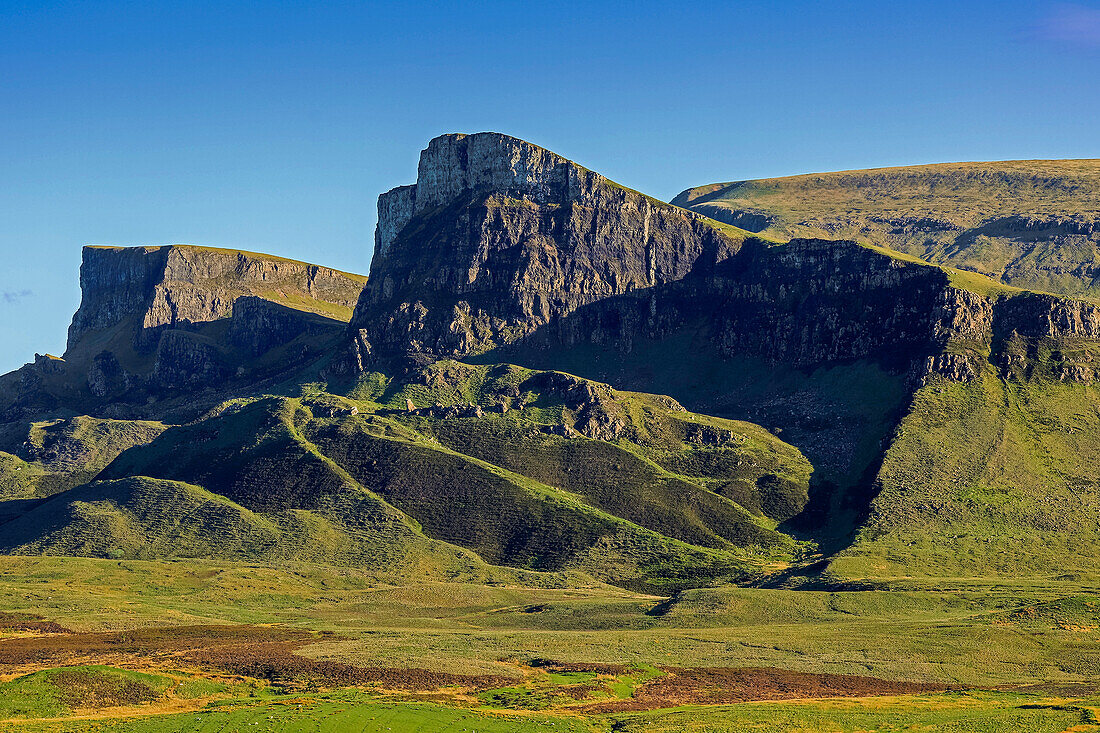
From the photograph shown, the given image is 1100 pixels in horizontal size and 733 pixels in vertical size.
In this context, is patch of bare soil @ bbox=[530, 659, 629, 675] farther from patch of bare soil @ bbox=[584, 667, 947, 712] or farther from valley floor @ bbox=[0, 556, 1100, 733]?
patch of bare soil @ bbox=[584, 667, 947, 712]

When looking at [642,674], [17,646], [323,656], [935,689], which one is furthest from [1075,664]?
[17,646]

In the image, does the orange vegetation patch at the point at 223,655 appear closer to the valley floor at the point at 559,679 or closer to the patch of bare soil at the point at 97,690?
the valley floor at the point at 559,679

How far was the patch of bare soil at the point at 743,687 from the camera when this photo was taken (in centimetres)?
14275

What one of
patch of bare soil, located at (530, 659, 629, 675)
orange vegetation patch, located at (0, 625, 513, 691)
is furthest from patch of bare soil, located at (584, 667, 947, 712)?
orange vegetation patch, located at (0, 625, 513, 691)

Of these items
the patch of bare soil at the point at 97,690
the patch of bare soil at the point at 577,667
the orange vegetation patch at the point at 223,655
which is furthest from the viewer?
the patch of bare soil at the point at 577,667

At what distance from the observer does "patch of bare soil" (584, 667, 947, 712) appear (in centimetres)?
14275

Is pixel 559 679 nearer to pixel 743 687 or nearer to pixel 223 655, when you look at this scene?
pixel 743 687

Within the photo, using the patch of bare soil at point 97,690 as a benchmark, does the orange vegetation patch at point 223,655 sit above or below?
below

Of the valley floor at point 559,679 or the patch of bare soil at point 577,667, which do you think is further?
the patch of bare soil at point 577,667

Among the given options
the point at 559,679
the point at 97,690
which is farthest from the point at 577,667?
the point at 97,690

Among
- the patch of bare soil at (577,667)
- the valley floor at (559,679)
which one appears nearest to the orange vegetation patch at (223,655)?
the valley floor at (559,679)

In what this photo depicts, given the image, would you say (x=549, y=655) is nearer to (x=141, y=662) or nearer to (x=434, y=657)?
(x=434, y=657)

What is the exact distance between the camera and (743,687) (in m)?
151

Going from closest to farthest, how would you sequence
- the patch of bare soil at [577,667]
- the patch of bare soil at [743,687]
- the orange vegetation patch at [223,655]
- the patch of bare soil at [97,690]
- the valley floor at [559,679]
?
the valley floor at [559,679]
the patch of bare soil at [97,690]
the patch of bare soil at [743,687]
the orange vegetation patch at [223,655]
the patch of bare soil at [577,667]
